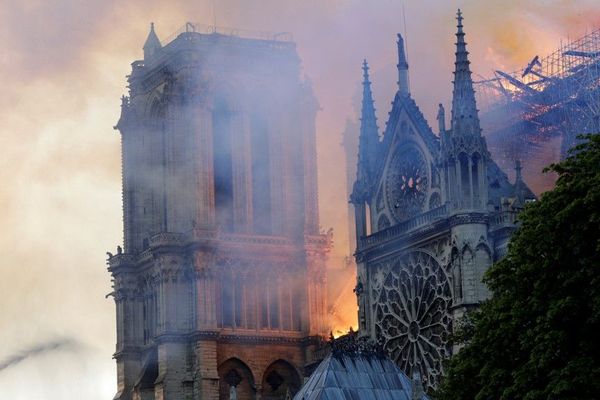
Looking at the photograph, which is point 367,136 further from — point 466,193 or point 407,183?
point 466,193

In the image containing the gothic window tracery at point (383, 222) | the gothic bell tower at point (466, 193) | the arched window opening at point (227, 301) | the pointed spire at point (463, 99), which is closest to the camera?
the gothic bell tower at point (466, 193)

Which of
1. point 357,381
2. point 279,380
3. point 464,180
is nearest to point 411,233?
point 464,180

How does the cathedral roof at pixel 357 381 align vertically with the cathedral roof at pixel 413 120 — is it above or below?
below

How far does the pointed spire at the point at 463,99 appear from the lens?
80.9 m

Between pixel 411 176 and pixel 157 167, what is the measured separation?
2859 centimetres

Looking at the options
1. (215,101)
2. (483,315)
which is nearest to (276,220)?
(215,101)

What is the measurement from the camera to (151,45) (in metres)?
114

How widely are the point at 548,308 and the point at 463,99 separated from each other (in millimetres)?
25538

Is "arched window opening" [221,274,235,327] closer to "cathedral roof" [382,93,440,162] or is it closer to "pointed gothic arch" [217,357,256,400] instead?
"pointed gothic arch" [217,357,256,400]

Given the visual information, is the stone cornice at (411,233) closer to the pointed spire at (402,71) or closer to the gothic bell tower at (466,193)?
the gothic bell tower at (466,193)

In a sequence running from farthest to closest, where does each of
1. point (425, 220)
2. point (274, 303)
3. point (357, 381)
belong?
point (274, 303), point (425, 220), point (357, 381)

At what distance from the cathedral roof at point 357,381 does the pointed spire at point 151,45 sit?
138ft

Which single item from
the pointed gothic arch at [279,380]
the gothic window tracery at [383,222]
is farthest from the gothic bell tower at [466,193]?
the pointed gothic arch at [279,380]

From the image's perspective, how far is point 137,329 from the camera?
112 meters
